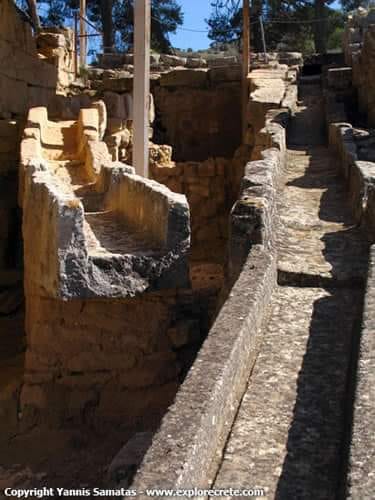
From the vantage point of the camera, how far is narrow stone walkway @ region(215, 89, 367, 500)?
10.7 ft

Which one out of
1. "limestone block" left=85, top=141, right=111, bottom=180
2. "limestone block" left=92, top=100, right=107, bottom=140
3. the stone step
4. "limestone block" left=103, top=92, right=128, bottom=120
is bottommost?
the stone step

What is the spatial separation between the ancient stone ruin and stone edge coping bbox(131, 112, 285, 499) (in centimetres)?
1

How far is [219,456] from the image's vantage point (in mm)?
3377

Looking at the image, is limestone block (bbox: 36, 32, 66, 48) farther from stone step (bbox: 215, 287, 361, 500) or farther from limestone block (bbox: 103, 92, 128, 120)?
stone step (bbox: 215, 287, 361, 500)

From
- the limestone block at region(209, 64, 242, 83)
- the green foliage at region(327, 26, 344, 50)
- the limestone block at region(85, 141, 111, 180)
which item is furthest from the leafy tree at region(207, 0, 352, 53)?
the limestone block at region(85, 141, 111, 180)

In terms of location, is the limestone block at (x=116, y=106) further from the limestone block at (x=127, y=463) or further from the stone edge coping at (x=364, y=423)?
the stone edge coping at (x=364, y=423)

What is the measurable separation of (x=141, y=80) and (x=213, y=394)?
766cm

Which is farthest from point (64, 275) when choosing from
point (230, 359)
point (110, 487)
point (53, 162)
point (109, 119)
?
point (109, 119)

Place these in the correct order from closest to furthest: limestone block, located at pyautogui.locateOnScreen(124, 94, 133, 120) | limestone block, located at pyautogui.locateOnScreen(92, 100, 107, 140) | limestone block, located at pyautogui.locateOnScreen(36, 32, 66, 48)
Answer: limestone block, located at pyautogui.locateOnScreen(92, 100, 107, 140) → limestone block, located at pyautogui.locateOnScreen(124, 94, 133, 120) → limestone block, located at pyautogui.locateOnScreen(36, 32, 66, 48)

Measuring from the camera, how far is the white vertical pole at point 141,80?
1020cm

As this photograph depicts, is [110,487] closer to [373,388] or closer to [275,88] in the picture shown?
[373,388]

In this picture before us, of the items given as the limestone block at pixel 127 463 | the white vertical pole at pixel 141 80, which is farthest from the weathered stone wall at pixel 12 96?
the limestone block at pixel 127 463

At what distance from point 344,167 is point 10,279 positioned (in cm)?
530

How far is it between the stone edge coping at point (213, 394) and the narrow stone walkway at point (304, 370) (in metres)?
0.07
